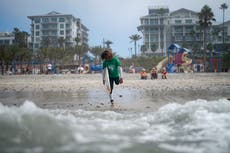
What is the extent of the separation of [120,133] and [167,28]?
389 ft

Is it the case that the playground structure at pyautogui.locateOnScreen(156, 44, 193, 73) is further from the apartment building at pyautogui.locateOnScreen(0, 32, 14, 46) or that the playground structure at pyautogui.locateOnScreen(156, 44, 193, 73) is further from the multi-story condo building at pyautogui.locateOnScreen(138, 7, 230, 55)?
the apartment building at pyautogui.locateOnScreen(0, 32, 14, 46)

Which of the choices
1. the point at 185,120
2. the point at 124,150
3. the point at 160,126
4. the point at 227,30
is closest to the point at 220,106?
the point at 185,120

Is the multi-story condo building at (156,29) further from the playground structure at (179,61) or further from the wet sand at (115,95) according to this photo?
the wet sand at (115,95)

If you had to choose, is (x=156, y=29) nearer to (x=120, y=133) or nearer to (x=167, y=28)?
(x=167, y=28)

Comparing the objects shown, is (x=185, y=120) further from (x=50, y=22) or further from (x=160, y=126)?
(x=50, y=22)

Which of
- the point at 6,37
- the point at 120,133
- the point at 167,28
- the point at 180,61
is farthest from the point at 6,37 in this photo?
the point at 120,133

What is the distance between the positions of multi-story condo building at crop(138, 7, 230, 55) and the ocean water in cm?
10898

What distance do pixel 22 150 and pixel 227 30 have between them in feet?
392

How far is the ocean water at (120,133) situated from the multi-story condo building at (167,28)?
109 meters

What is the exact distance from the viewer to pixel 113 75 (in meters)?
9.09

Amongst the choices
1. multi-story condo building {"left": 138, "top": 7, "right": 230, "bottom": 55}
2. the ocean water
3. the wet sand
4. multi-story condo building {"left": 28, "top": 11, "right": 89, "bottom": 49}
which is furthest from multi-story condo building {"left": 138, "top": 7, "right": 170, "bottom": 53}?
the ocean water

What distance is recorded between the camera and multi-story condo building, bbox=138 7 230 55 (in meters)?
116

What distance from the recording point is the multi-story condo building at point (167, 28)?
11581 centimetres

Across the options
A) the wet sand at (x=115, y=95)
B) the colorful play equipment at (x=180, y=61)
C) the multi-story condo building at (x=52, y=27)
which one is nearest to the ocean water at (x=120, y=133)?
the wet sand at (x=115, y=95)
